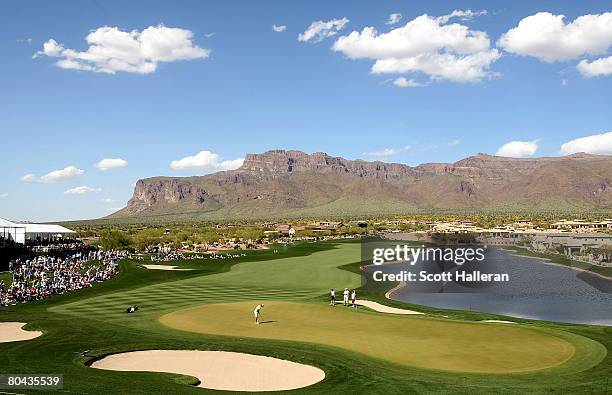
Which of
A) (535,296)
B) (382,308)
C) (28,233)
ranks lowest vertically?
(535,296)

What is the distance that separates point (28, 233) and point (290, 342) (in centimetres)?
8826

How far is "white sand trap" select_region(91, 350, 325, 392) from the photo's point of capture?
22.4m

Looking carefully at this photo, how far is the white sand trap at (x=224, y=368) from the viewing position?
73.3 ft

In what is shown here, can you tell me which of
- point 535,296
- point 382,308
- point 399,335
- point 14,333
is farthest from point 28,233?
point 399,335

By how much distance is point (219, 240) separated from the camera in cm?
12962

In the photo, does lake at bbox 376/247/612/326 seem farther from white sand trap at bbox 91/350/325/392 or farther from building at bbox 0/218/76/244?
building at bbox 0/218/76/244

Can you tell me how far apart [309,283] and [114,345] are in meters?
32.3

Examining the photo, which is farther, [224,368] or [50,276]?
[50,276]

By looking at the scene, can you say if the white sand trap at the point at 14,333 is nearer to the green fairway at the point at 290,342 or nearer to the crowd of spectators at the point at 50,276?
the green fairway at the point at 290,342

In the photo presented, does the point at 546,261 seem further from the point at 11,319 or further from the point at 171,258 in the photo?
the point at 11,319

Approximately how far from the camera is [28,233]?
10225 centimetres

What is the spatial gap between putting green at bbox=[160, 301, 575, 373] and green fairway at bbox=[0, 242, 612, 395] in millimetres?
122

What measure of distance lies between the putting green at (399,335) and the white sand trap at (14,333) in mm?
7878

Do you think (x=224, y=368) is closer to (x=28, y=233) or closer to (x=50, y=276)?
(x=50, y=276)
